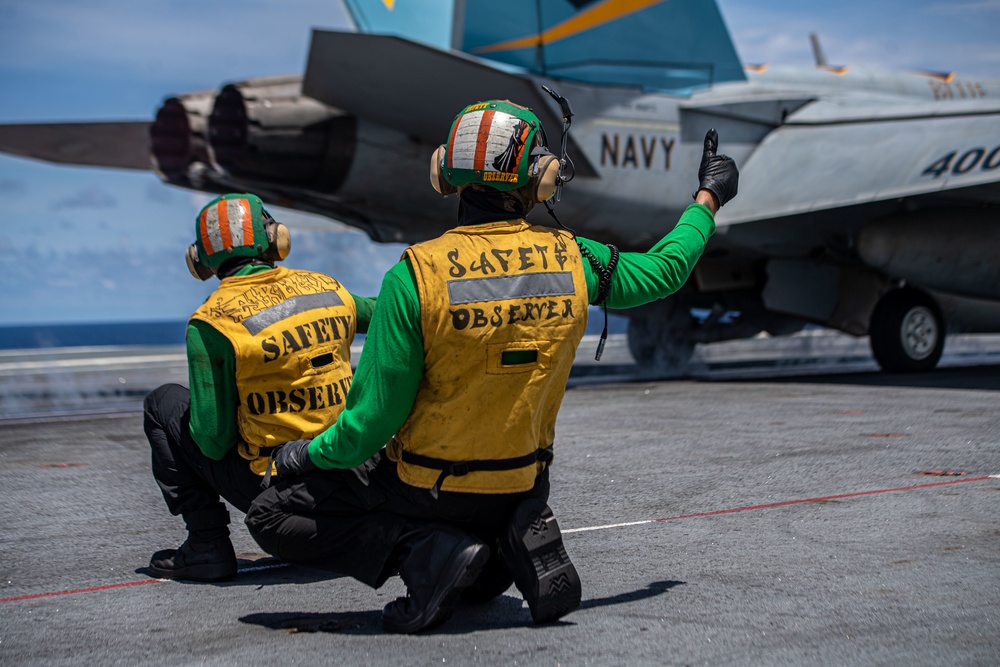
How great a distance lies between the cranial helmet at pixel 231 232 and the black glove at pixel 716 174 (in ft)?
5.20

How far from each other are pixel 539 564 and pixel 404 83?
7.68 meters

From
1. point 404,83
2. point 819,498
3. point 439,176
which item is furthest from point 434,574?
point 404,83

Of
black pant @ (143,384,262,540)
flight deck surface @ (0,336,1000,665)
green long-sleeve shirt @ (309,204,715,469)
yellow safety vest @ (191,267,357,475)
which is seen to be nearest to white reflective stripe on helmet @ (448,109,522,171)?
green long-sleeve shirt @ (309,204,715,469)

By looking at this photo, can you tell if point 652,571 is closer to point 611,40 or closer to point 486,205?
point 486,205

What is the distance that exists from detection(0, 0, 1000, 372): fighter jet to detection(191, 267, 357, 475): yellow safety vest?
6.02 metres

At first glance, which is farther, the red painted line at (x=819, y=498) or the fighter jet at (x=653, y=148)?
the fighter jet at (x=653, y=148)

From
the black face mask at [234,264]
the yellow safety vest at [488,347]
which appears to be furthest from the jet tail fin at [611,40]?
the yellow safety vest at [488,347]

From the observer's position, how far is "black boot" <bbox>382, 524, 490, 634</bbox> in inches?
117

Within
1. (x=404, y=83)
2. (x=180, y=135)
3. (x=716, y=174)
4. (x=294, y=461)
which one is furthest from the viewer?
(x=180, y=135)

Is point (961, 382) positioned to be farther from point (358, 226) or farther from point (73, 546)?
point (73, 546)

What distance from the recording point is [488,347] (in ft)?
9.69

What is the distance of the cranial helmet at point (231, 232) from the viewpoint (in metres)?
3.75

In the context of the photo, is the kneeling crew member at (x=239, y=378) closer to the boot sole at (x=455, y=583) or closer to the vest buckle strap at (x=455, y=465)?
the vest buckle strap at (x=455, y=465)

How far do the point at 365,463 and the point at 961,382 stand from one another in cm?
969
